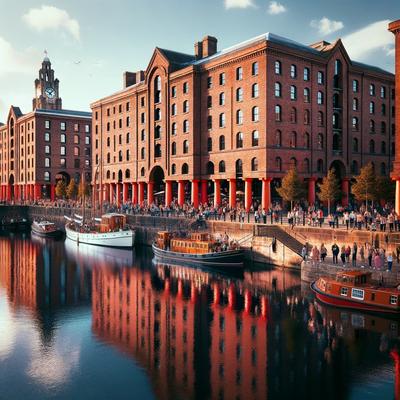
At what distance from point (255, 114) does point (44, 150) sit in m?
66.1

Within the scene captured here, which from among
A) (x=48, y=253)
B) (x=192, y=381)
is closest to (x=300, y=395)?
(x=192, y=381)

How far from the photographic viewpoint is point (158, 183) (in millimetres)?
74625

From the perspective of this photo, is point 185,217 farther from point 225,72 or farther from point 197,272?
point 225,72

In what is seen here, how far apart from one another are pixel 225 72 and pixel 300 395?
4672cm

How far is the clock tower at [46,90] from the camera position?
148 m

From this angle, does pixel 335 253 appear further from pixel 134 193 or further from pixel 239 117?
pixel 134 193

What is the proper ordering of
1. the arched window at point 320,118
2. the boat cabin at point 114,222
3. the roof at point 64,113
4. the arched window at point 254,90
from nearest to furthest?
1. the arched window at point 254,90
2. the arched window at point 320,118
3. the boat cabin at point 114,222
4. the roof at point 64,113

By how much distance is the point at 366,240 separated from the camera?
115 feet

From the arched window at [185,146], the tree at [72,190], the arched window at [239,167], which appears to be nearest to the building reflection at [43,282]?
the arched window at [185,146]

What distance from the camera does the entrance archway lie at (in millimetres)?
71556

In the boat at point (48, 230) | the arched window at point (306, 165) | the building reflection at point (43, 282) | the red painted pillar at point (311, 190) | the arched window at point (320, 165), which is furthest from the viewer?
the boat at point (48, 230)

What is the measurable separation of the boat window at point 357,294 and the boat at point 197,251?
15.8 meters

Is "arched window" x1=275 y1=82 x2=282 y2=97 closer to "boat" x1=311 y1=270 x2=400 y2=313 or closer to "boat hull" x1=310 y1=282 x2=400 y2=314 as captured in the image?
"boat" x1=311 y1=270 x2=400 y2=313

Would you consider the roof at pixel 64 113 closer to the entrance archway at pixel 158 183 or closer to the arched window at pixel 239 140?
the entrance archway at pixel 158 183
